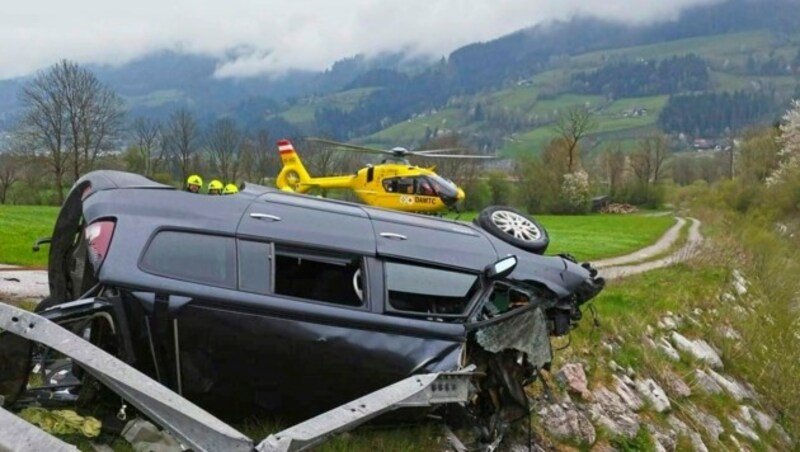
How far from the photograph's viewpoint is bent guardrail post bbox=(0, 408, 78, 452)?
3.41 m

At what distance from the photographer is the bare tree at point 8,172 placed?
39.3m

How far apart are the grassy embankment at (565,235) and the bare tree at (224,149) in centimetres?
1624

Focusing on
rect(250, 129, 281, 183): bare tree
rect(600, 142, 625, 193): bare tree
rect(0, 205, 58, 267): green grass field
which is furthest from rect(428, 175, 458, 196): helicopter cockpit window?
rect(600, 142, 625, 193): bare tree

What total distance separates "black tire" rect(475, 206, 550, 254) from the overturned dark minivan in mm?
174

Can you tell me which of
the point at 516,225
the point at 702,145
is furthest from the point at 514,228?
the point at 702,145

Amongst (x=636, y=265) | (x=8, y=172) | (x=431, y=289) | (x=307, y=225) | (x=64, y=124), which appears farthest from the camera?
(x=8, y=172)

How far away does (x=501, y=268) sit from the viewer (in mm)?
5504

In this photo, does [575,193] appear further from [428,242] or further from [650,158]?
[428,242]

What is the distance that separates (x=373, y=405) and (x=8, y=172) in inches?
1790

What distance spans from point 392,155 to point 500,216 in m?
12.3

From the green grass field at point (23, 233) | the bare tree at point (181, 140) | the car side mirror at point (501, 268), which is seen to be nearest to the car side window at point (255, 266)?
the car side mirror at point (501, 268)

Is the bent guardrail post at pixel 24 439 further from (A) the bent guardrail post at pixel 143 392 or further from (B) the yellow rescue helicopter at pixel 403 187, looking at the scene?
(B) the yellow rescue helicopter at pixel 403 187

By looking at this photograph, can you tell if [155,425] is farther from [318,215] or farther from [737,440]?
[737,440]

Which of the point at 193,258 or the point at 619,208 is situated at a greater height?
the point at 193,258
